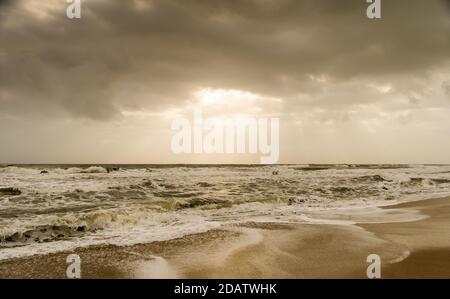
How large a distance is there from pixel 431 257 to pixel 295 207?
21.3 feet

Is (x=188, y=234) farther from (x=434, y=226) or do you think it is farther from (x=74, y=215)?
(x=434, y=226)

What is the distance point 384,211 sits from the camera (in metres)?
10.9

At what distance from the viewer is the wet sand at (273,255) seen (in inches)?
190

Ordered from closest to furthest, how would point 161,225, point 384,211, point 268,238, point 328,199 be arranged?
point 268,238 < point 161,225 < point 384,211 < point 328,199

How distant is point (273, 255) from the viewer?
225 inches

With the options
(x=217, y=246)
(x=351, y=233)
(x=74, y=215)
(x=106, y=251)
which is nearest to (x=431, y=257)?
(x=351, y=233)

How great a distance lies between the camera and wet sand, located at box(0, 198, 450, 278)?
15.9ft

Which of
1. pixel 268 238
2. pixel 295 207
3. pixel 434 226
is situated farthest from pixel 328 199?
pixel 268 238

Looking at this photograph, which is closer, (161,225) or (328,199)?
(161,225)

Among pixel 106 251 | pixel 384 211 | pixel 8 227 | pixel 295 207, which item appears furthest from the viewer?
pixel 295 207

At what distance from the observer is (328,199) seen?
14.1 meters
